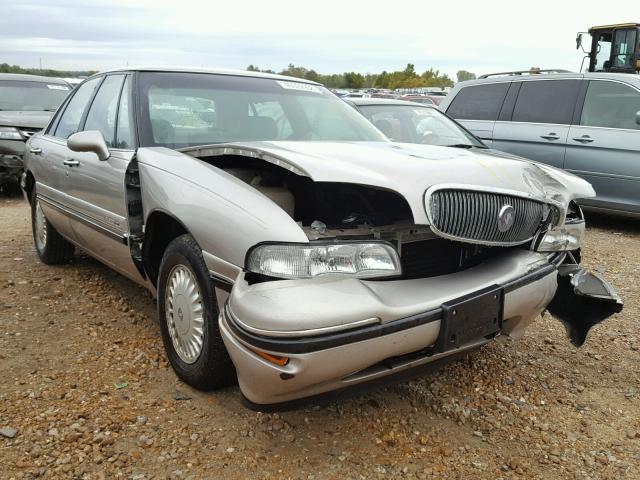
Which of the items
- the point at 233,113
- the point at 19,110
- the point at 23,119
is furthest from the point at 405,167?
the point at 19,110

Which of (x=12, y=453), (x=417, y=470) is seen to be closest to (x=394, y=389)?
(x=417, y=470)

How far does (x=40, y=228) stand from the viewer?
4.97 metres

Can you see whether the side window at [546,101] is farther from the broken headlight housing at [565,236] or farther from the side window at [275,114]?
the side window at [275,114]

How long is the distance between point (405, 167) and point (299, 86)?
1856 millimetres

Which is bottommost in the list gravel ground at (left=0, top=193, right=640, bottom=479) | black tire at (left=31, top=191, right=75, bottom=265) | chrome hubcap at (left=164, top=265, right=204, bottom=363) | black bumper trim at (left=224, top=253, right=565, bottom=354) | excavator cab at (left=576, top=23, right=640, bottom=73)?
gravel ground at (left=0, top=193, right=640, bottom=479)

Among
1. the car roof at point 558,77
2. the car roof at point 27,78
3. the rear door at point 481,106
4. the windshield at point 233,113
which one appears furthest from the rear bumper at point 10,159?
the car roof at point 558,77

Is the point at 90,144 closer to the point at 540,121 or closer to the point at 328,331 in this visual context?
the point at 328,331

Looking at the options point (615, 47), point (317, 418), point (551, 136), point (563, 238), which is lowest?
point (317, 418)

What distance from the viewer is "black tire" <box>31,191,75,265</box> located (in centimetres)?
477

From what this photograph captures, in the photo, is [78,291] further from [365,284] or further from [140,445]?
[365,284]

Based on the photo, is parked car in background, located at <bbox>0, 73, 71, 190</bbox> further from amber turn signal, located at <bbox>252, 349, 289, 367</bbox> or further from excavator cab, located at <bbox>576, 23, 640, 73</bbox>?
excavator cab, located at <bbox>576, 23, 640, 73</bbox>

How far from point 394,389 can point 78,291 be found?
8.40 feet

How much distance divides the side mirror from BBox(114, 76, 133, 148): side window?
0.13 m

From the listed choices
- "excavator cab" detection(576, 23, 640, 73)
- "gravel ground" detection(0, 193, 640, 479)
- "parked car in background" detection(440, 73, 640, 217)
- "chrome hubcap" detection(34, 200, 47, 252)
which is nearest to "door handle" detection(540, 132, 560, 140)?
"parked car in background" detection(440, 73, 640, 217)
